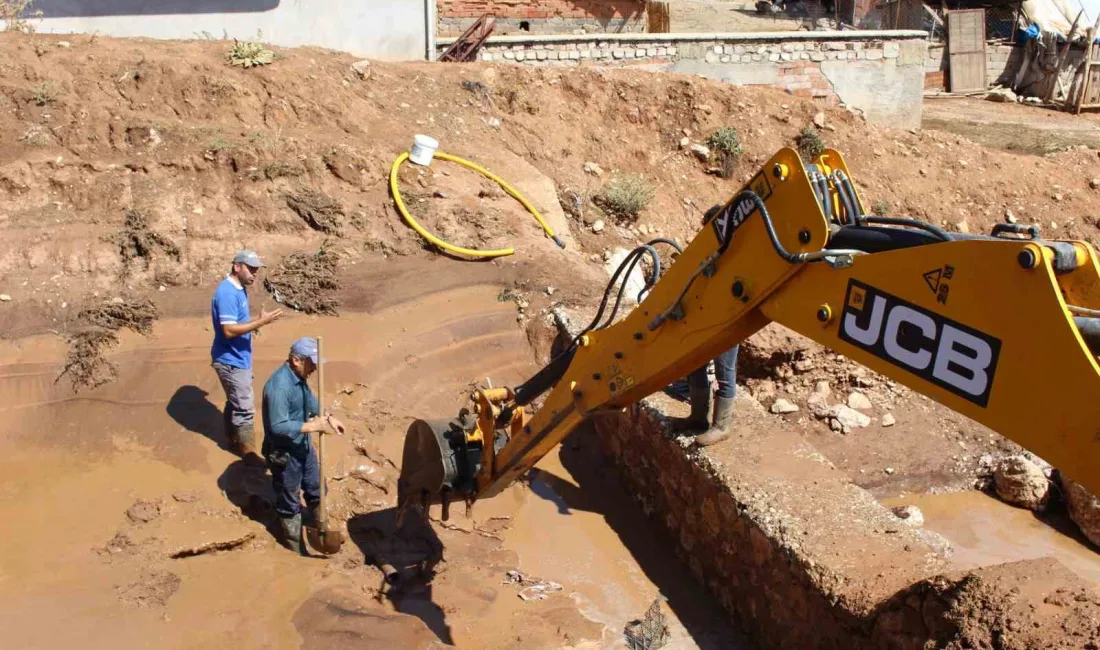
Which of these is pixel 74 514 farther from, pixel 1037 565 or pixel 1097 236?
pixel 1097 236

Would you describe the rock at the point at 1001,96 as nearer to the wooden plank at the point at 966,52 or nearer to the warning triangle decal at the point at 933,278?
the wooden plank at the point at 966,52

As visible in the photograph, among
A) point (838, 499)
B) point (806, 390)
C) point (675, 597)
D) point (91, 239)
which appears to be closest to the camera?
point (838, 499)

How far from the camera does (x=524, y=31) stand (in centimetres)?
1977

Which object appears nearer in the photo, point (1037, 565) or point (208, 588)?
point (1037, 565)

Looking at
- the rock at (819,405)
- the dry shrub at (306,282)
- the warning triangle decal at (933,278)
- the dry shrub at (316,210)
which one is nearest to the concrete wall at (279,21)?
the dry shrub at (316,210)

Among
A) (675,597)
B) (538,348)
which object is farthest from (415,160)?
(675,597)

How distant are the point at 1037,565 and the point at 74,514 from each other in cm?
602

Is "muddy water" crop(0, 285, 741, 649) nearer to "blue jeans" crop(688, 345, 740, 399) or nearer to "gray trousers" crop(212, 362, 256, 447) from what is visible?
"gray trousers" crop(212, 362, 256, 447)

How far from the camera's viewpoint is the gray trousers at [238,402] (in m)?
7.07

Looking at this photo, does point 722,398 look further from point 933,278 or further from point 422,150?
point 422,150

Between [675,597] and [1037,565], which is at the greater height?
[1037,565]

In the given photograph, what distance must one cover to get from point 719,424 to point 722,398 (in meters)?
0.20

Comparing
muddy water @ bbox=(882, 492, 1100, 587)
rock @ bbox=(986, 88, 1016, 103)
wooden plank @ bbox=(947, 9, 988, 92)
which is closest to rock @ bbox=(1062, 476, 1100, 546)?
muddy water @ bbox=(882, 492, 1100, 587)

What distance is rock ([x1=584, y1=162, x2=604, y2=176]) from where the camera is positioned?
12.3m
